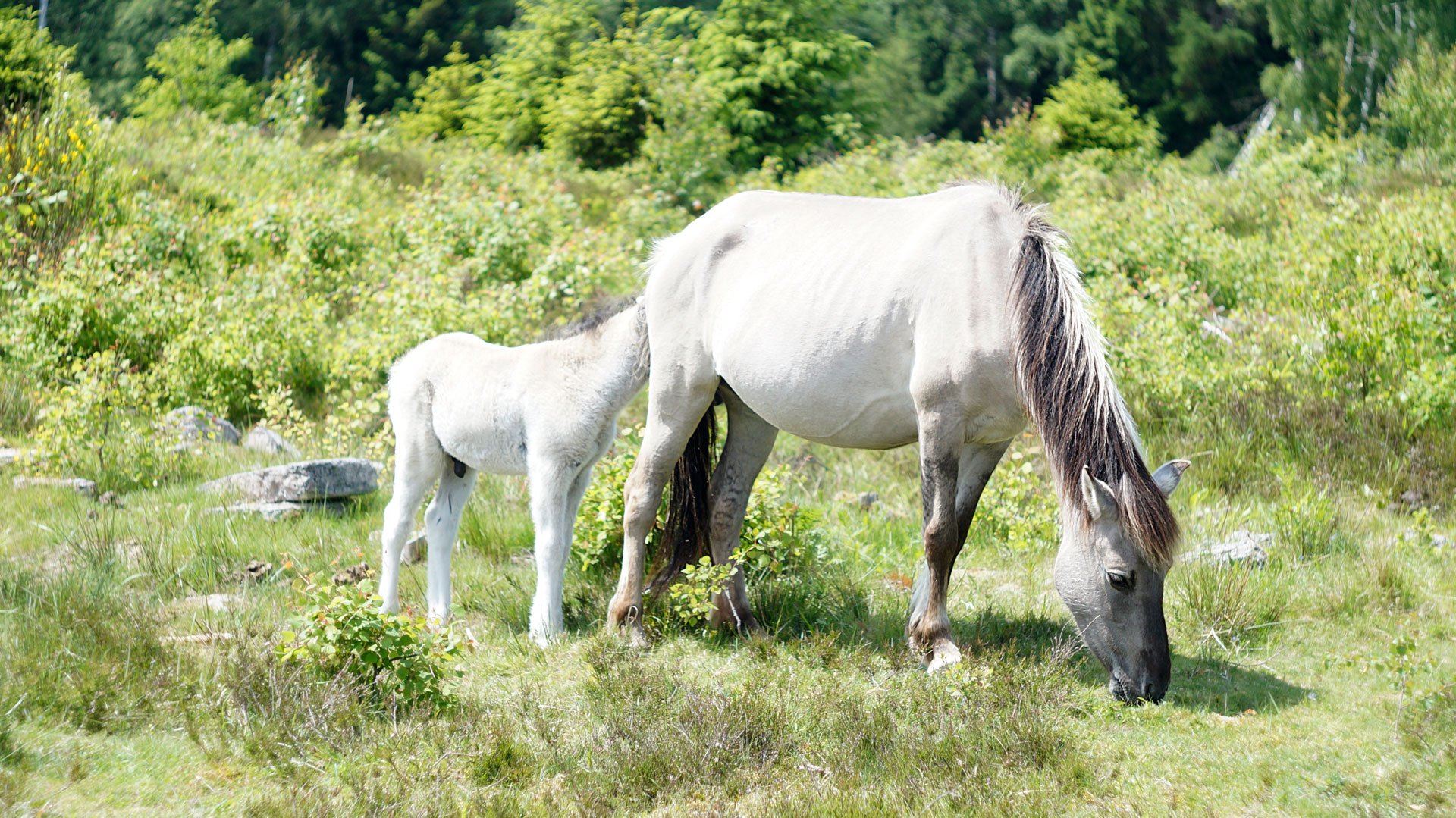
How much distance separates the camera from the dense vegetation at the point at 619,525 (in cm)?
371

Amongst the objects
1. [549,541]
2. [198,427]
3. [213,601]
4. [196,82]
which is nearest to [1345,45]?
[198,427]

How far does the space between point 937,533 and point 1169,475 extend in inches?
36.4

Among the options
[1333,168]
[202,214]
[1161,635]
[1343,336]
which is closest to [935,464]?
[1161,635]

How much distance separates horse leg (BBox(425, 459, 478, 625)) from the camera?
5.37 metres

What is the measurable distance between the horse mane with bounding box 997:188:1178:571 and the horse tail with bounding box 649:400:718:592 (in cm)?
179

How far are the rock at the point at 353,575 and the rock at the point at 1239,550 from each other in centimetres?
441

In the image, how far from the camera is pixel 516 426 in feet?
16.9

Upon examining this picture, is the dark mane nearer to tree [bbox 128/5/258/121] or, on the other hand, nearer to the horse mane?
the horse mane

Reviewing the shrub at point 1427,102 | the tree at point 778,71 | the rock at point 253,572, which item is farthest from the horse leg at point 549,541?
the tree at point 778,71

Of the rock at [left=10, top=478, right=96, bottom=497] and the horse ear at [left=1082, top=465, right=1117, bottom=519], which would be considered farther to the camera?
the rock at [left=10, top=478, right=96, bottom=497]

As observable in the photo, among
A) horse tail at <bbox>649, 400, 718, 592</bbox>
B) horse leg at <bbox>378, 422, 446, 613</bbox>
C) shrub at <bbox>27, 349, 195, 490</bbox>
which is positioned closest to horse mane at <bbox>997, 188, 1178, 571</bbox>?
horse tail at <bbox>649, 400, 718, 592</bbox>

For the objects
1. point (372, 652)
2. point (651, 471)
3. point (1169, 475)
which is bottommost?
point (372, 652)

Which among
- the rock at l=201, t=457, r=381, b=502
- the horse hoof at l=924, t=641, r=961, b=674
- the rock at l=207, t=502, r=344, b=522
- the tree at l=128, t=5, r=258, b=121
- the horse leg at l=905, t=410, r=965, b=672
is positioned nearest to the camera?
the horse leg at l=905, t=410, r=965, b=672

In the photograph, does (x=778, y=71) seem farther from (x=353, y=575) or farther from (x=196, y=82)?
(x=353, y=575)
